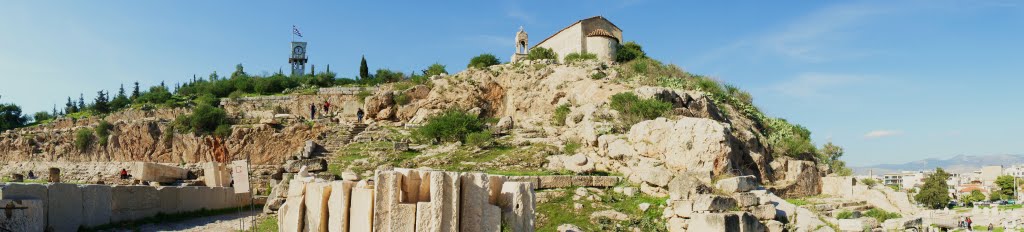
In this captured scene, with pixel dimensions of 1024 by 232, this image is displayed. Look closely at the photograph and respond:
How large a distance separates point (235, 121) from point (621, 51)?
19.3m

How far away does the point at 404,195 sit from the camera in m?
6.29

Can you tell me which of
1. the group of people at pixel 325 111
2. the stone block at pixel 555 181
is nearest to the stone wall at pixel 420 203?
the stone block at pixel 555 181

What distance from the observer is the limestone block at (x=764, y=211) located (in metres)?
12.6

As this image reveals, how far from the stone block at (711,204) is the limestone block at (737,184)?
1356mm

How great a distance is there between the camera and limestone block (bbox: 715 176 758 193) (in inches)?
532

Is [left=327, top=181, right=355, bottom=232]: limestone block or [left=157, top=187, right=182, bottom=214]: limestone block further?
[left=157, top=187, right=182, bottom=214]: limestone block

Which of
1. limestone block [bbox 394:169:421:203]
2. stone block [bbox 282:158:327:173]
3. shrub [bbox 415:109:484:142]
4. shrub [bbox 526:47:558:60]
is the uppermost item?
shrub [bbox 526:47:558:60]

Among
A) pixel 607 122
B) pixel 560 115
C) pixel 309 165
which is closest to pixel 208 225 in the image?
pixel 309 165

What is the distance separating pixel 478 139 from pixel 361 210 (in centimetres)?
1555

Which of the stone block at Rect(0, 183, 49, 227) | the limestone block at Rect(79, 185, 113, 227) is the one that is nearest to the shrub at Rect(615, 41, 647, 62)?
the limestone block at Rect(79, 185, 113, 227)

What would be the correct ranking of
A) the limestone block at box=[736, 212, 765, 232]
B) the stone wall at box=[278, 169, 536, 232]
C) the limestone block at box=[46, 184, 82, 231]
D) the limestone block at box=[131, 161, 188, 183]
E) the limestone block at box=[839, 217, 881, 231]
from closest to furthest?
the stone wall at box=[278, 169, 536, 232] < the limestone block at box=[46, 184, 82, 231] < the limestone block at box=[736, 212, 765, 232] < the limestone block at box=[839, 217, 881, 231] < the limestone block at box=[131, 161, 188, 183]

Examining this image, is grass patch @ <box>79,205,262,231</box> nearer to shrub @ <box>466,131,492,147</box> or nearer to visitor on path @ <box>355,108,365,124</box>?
shrub @ <box>466,131,492,147</box>

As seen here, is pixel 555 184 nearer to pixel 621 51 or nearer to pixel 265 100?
pixel 621 51

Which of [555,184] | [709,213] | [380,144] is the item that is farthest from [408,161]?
[709,213]
